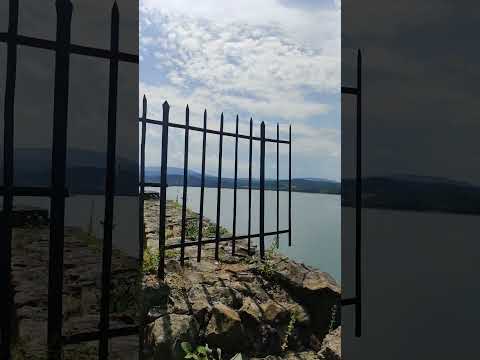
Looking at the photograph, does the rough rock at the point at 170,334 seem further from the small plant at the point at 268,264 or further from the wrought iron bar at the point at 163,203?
the small plant at the point at 268,264

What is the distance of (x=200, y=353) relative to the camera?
3.18 meters

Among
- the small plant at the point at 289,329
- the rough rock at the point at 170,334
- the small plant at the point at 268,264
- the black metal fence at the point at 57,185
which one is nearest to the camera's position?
the black metal fence at the point at 57,185

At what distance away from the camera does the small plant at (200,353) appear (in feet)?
10.1

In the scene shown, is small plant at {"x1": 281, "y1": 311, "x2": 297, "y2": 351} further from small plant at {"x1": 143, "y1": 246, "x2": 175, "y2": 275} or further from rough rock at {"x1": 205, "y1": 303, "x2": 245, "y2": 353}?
small plant at {"x1": 143, "y1": 246, "x2": 175, "y2": 275}

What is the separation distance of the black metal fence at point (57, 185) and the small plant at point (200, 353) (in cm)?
90

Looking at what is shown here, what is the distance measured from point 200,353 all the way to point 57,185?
180 centimetres

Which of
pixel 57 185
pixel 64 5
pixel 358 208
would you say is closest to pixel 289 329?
pixel 358 208

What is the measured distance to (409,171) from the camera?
2945 mm

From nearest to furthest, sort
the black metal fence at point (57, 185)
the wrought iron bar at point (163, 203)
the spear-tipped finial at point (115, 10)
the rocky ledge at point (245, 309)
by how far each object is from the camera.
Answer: the black metal fence at point (57, 185), the spear-tipped finial at point (115, 10), the rocky ledge at point (245, 309), the wrought iron bar at point (163, 203)

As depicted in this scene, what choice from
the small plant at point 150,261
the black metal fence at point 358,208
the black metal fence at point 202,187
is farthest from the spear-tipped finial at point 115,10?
the small plant at point 150,261

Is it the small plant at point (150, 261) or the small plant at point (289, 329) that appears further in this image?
the small plant at point (150, 261)

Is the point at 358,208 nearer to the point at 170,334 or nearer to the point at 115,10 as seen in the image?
the point at 170,334

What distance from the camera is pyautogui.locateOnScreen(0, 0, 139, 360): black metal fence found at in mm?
2111

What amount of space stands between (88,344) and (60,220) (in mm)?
722
